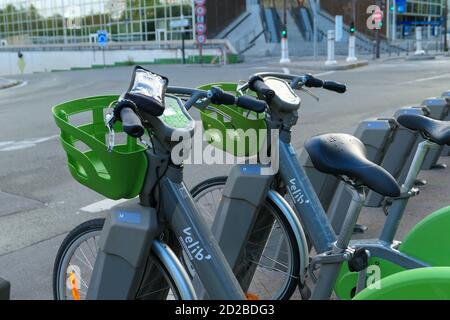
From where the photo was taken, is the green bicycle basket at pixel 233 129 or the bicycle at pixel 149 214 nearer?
the bicycle at pixel 149 214

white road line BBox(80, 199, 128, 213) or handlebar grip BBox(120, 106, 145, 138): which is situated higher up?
handlebar grip BBox(120, 106, 145, 138)

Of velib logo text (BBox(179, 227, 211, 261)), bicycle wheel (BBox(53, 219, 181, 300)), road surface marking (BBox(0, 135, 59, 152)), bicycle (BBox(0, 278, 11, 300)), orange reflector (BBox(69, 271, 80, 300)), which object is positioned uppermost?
velib logo text (BBox(179, 227, 211, 261))

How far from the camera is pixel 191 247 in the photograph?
91.0 inches

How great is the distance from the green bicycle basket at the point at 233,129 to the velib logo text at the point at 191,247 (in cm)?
104

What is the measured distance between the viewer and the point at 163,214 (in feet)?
7.64

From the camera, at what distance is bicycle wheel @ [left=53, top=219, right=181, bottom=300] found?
2.42 metres

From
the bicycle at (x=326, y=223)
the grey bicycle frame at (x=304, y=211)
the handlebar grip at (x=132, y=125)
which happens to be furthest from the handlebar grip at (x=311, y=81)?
the handlebar grip at (x=132, y=125)

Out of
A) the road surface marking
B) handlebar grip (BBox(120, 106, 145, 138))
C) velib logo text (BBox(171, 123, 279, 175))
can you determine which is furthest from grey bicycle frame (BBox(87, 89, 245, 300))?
the road surface marking

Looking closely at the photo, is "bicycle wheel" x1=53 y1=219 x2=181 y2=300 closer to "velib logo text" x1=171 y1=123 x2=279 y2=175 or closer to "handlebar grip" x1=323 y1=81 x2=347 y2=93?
"velib logo text" x1=171 y1=123 x2=279 y2=175

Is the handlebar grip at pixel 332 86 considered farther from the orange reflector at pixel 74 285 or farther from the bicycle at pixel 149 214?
the orange reflector at pixel 74 285

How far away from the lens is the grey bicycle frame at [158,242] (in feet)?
7.40

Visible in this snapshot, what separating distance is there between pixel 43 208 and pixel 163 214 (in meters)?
3.77

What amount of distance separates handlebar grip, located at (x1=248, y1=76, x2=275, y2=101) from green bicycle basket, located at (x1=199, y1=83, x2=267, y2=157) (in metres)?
0.18
